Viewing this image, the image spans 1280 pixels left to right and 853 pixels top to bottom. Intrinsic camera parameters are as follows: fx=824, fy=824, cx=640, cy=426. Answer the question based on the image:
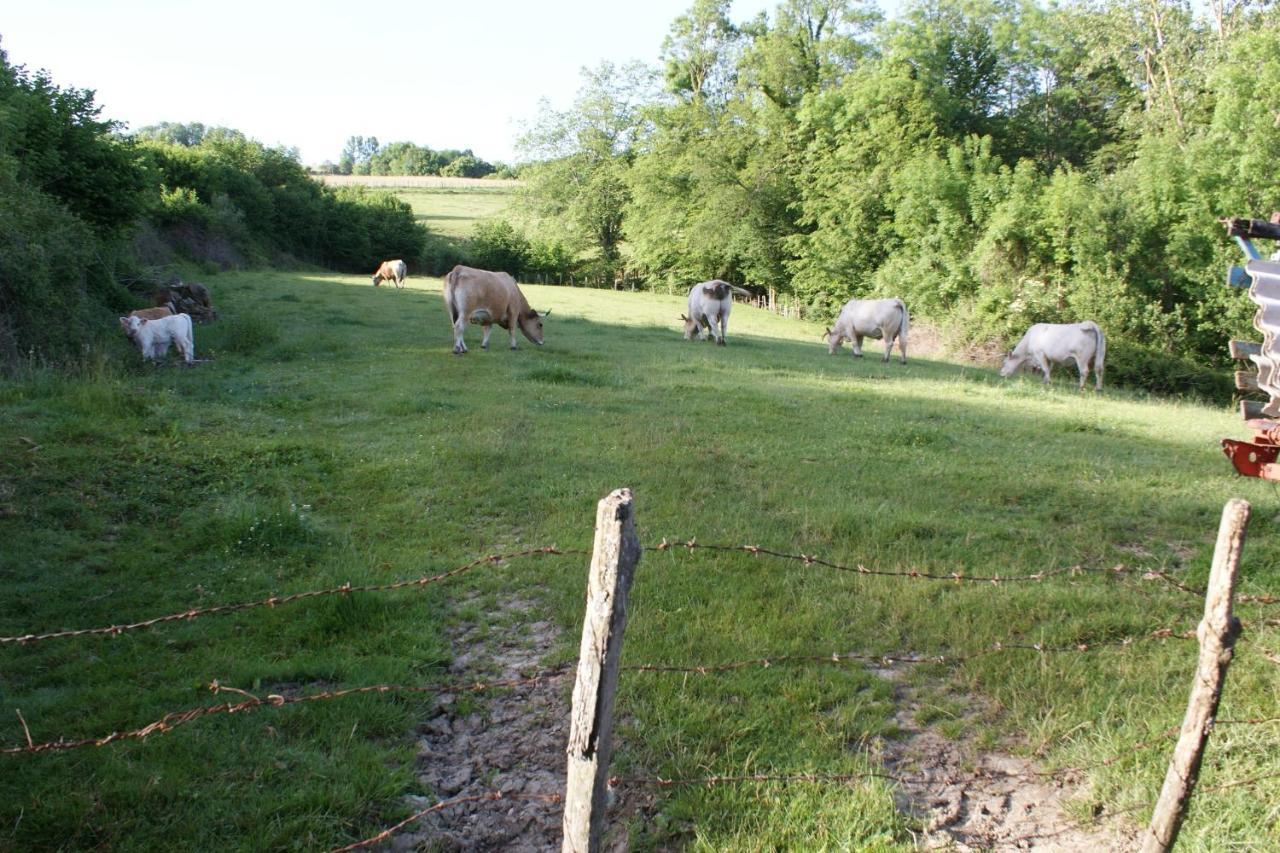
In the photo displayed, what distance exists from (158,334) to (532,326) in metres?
7.37

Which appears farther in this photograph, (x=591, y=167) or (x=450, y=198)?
(x=450, y=198)

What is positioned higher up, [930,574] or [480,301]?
[480,301]

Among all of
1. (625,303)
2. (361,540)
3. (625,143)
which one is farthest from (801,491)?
(625,143)

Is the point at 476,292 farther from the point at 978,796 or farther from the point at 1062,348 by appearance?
the point at 978,796

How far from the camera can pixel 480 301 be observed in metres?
17.2

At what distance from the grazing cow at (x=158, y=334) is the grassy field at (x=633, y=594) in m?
2.90

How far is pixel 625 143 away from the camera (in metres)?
55.2

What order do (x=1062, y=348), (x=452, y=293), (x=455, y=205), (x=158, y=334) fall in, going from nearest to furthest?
(x=158, y=334)
(x=452, y=293)
(x=1062, y=348)
(x=455, y=205)

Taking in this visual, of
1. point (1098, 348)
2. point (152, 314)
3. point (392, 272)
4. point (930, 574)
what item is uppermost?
point (392, 272)

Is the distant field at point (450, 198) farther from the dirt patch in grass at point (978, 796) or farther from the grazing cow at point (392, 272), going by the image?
the dirt patch in grass at point (978, 796)

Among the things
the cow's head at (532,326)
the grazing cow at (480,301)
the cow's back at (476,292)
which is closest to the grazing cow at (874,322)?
the cow's head at (532,326)

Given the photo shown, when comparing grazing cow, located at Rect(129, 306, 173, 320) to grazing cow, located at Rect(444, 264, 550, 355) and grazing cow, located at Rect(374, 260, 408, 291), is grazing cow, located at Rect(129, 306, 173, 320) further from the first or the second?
grazing cow, located at Rect(374, 260, 408, 291)

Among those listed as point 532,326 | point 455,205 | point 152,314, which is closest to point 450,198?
point 455,205

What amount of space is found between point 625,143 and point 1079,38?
94.7ft
